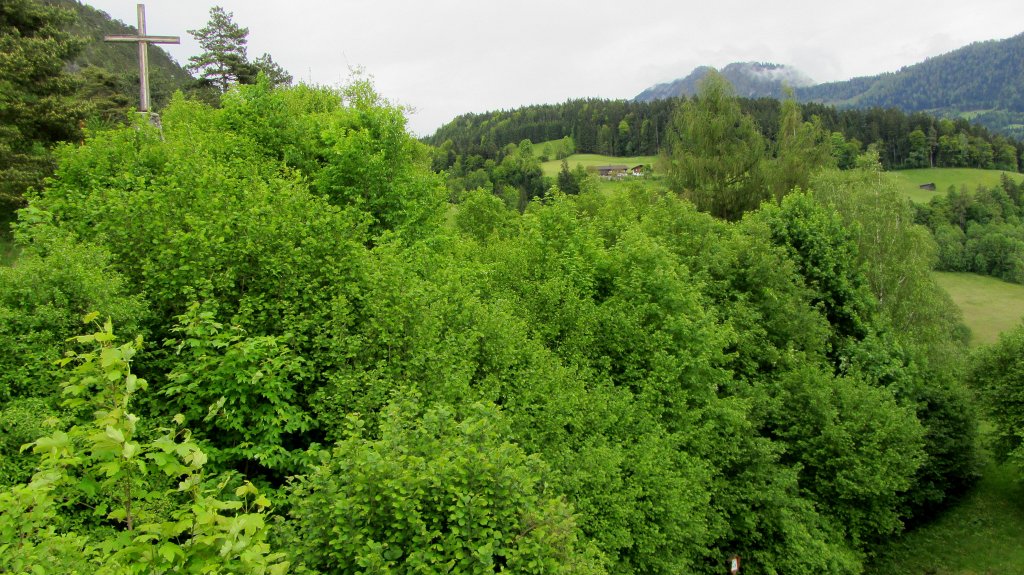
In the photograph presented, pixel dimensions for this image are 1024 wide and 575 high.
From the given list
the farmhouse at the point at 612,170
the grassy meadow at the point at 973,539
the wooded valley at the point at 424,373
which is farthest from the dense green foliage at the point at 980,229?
the wooded valley at the point at 424,373

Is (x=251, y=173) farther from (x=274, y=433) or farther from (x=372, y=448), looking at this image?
(x=372, y=448)

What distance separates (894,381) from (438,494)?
2857 cm

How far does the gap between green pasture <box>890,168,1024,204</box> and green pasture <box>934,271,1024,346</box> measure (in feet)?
102

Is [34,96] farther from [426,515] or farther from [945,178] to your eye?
[945,178]

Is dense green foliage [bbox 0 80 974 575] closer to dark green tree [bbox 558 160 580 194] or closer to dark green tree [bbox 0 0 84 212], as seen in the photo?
dark green tree [bbox 0 0 84 212]

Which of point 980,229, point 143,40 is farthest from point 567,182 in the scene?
point 143,40

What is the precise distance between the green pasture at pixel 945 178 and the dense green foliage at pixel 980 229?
21.0 ft

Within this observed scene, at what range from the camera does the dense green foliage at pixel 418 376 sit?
8.52 meters

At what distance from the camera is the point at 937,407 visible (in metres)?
32.4

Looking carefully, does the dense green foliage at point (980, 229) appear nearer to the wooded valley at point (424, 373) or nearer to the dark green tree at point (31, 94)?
the wooded valley at point (424, 373)

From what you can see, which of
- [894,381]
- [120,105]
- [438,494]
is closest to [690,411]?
A: [438,494]

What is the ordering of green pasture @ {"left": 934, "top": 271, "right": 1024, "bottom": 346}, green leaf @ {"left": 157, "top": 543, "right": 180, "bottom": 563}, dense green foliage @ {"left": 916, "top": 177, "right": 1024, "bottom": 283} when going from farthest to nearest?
dense green foliage @ {"left": 916, "top": 177, "right": 1024, "bottom": 283}
green pasture @ {"left": 934, "top": 271, "right": 1024, "bottom": 346}
green leaf @ {"left": 157, "top": 543, "right": 180, "bottom": 563}

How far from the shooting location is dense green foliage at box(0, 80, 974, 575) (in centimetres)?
852

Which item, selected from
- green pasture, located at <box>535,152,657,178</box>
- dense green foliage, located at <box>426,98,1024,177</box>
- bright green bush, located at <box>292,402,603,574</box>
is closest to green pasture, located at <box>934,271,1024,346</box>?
dense green foliage, located at <box>426,98,1024,177</box>
